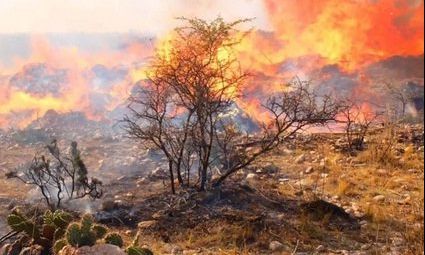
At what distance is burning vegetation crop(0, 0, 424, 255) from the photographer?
6574mm

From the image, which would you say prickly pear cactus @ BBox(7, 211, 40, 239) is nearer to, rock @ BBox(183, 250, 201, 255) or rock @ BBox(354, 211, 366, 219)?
rock @ BBox(183, 250, 201, 255)

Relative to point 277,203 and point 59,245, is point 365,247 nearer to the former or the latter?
point 277,203

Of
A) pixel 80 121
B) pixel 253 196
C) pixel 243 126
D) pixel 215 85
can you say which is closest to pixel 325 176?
pixel 253 196

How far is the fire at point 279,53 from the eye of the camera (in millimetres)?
13383

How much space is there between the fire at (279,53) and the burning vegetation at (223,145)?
43 mm

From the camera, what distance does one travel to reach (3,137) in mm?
13594

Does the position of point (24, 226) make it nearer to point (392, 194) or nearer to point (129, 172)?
point (129, 172)

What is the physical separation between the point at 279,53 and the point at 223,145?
6.88 meters

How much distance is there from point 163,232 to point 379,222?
9.23 ft

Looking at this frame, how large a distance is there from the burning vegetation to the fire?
4 cm

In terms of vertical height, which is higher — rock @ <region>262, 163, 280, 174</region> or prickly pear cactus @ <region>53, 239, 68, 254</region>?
rock @ <region>262, 163, 280, 174</region>

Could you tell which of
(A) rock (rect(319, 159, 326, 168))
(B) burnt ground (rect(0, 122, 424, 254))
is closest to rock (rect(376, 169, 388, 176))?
(B) burnt ground (rect(0, 122, 424, 254))

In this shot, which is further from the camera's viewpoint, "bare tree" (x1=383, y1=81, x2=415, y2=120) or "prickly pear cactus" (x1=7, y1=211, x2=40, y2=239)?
"bare tree" (x1=383, y1=81, x2=415, y2=120)

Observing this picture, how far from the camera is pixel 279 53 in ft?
52.3
